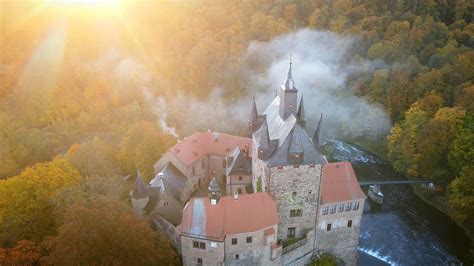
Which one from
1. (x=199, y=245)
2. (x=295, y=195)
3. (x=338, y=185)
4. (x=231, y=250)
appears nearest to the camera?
(x=199, y=245)

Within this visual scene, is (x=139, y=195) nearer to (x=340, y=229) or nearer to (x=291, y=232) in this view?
(x=291, y=232)

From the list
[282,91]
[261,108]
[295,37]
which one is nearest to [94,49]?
[261,108]

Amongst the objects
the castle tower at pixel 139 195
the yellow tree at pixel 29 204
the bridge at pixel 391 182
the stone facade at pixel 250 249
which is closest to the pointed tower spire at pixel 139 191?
the castle tower at pixel 139 195

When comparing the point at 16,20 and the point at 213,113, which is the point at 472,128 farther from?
the point at 16,20

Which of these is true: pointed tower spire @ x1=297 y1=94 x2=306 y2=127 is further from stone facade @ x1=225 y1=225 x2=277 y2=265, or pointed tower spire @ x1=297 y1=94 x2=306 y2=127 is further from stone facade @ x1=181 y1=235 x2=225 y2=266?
stone facade @ x1=181 y1=235 x2=225 y2=266

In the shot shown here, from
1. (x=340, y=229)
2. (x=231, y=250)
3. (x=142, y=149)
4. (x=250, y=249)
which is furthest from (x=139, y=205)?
(x=340, y=229)

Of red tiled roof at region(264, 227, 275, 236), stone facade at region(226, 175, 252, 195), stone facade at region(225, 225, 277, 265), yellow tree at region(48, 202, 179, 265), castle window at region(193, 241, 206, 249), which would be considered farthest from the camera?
stone facade at region(226, 175, 252, 195)

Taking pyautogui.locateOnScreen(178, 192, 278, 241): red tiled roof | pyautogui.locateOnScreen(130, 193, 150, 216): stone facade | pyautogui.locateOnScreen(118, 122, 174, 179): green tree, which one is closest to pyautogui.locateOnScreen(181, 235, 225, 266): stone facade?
pyautogui.locateOnScreen(178, 192, 278, 241): red tiled roof
